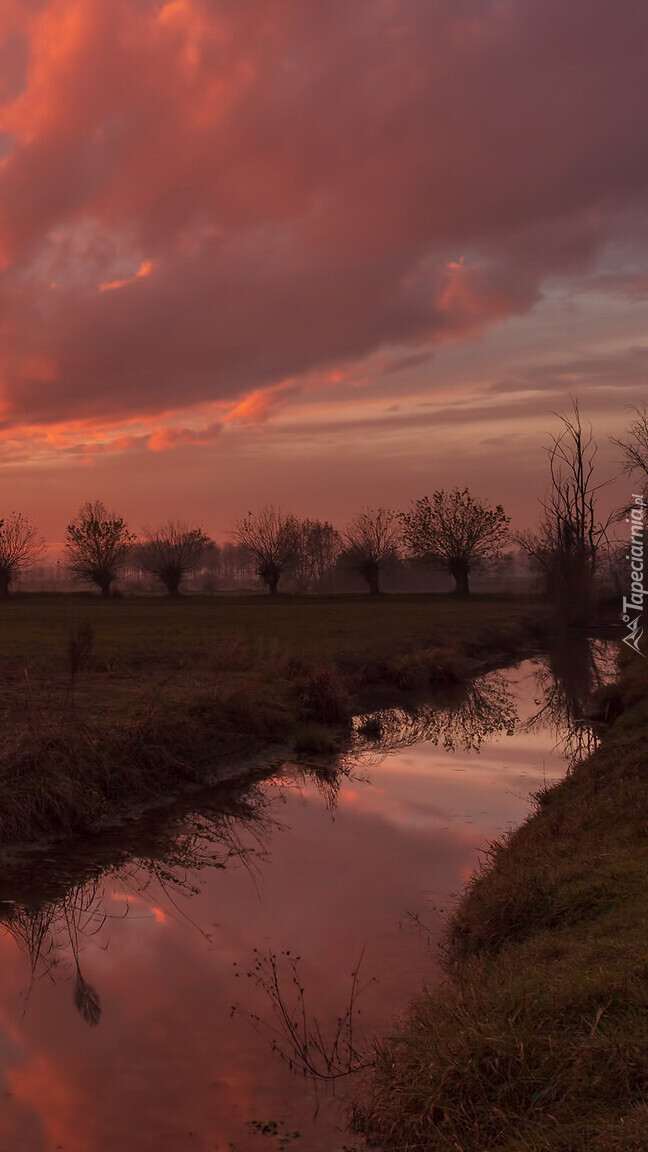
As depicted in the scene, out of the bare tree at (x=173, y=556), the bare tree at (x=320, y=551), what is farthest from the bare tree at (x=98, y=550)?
the bare tree at (x=320, y=551)

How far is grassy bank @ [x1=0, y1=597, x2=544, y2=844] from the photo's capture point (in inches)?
496

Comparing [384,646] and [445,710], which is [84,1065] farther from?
[384,646]

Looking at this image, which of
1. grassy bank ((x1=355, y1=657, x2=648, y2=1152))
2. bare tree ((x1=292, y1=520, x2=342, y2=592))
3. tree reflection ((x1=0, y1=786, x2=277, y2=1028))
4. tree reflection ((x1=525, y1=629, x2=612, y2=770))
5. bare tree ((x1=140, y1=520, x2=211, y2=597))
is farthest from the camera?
bare tree ((x1=292, y1=520, x2=342, y2=592))

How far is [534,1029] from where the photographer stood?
17.5ft

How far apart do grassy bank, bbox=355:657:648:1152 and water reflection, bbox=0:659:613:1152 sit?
2.01 feet

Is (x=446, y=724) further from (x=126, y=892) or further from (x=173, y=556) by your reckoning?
(x=173, y=556)

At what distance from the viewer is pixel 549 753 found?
18234 mm

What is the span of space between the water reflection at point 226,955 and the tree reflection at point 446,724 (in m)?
3.40

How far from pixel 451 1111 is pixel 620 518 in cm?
5197

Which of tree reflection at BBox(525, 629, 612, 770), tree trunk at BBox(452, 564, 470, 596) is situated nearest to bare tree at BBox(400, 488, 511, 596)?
tree trunk at BBox(452, 564, 470, 596)

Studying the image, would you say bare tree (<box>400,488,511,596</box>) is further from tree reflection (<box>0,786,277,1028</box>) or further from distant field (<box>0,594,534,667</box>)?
tree reflection (<box>0,786,277,1028</box>)

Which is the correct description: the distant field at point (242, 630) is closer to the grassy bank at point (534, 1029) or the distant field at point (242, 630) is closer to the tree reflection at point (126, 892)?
the tree reflection at point (126, 892)

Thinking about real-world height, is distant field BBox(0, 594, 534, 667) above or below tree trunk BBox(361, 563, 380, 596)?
below

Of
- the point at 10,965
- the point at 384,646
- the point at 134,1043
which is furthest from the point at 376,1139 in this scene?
the point at 384,646
